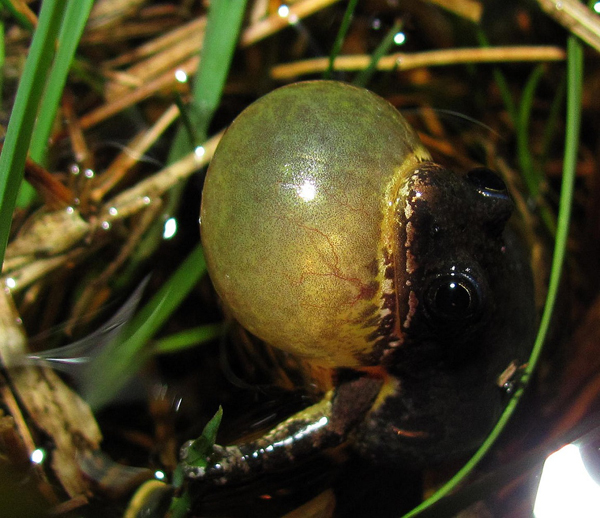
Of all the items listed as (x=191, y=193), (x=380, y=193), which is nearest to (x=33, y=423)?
(x=191, y=193)

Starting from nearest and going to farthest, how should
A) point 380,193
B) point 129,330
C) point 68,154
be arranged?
point 380,193, point 129,330, point 68,154

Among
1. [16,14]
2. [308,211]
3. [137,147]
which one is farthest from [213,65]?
[308,211]

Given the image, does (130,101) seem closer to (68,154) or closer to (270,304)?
(68,154)

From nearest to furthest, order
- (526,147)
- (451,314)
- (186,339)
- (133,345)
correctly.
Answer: (451,314) < (133,345) < (186,339) < (526,147)

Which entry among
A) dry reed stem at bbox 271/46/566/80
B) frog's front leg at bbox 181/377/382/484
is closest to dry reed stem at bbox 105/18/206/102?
dry reed stem at bbox 271/46/566/80

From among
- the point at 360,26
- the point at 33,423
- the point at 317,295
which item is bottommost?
the point at 317,295

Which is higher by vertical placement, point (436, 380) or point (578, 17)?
point (578, 17)

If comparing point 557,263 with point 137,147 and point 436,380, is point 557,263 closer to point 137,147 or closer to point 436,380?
point 436,380
